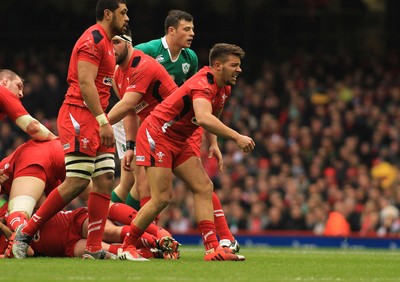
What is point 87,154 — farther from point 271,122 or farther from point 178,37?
point 271,122

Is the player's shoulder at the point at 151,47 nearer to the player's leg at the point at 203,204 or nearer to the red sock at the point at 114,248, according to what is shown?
the player's leg at the point at 203,204

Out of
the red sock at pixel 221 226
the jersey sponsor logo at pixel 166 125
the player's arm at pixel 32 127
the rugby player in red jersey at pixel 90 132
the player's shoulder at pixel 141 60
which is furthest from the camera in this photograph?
the player's shoulder at pixel 141 60

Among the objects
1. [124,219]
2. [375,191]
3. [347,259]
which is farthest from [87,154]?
[375,191]

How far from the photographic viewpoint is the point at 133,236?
10.2 m

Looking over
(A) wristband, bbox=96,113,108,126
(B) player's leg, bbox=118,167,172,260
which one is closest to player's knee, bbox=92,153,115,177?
(B) player's leg, bbox=118,167,172,260

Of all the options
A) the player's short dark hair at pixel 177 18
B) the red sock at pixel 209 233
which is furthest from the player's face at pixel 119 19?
the red sock at pixel 209 233

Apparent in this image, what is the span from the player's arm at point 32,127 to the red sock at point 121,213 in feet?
3.34

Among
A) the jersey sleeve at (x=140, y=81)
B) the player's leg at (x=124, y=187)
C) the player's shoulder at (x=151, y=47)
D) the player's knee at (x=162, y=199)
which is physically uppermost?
the player's shoulder at (x=151, y=47)

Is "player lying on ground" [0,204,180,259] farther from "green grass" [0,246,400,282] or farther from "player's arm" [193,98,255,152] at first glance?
"player's arm" [193,98,255,152]

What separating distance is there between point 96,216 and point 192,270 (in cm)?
159

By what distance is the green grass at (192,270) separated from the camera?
8367 millimetres

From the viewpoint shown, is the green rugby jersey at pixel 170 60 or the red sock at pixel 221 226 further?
the green rugby jersey at pixel 170 60

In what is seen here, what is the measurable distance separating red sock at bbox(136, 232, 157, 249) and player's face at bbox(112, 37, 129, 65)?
1.92m

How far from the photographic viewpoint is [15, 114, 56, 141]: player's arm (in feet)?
35.3
